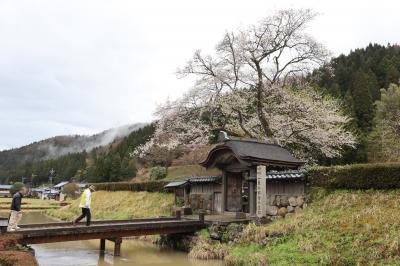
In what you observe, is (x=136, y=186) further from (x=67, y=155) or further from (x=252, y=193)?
(x=67, y=155)

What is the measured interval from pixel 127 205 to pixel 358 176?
21064mm

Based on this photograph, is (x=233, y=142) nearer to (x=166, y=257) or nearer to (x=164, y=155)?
(x=166, y=257)

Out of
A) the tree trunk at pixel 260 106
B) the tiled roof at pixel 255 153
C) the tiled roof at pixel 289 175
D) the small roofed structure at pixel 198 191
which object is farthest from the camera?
the tree trunk at pixel 260 106

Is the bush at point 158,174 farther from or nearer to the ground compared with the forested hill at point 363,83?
nearer to the ground

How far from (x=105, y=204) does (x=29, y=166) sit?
110452 mm

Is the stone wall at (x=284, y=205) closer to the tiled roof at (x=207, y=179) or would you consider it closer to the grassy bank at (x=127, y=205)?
the tiled roof at (x=207, y=179)

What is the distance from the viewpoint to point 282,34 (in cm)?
2330

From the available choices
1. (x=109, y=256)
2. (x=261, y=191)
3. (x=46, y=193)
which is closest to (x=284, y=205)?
(x=261, y=191)

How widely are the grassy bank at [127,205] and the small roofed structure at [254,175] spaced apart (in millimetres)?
7207

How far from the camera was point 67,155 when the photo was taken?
13400 cm

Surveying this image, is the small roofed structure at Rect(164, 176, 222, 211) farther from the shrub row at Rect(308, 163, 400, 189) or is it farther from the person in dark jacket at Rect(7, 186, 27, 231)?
the person in dark jacket at Rect(7, 186, 27, 231)

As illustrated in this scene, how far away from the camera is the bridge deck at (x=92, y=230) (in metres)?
14.0

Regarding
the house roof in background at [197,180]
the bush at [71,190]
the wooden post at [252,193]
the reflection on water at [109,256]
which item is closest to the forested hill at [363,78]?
the house roof in background at [197,180]

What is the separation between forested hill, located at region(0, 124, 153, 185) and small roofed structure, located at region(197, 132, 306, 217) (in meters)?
47.9
